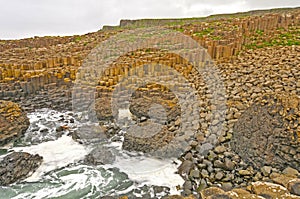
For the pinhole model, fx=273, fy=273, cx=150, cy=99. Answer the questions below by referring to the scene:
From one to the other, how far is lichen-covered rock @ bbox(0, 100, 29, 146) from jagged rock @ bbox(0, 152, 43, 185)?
60.5 inches

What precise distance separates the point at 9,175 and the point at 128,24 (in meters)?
26.3

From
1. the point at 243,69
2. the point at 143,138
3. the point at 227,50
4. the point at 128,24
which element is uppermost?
the point at 128,24

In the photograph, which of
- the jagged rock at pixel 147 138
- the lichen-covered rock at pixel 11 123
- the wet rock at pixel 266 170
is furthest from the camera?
the lichen-covered rock at pixel 11 123

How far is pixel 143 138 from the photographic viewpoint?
21.6 ft

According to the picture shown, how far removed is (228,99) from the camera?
6.81m

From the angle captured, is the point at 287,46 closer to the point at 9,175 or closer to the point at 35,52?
the point at 9,175

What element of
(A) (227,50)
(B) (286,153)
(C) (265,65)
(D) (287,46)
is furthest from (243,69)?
(B) (286,153)

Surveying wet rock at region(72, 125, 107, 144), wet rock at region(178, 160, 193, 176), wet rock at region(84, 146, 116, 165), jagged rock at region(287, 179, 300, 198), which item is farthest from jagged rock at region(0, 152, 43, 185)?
jagged rock at region(287, 179, 300, 198)

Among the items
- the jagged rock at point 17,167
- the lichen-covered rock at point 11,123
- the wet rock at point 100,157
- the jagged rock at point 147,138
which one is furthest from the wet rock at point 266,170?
the lichen-covered rock at point 11,123

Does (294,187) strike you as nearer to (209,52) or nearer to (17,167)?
(17,167)

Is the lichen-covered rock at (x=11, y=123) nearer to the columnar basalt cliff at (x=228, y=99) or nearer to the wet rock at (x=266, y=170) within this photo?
the columnar basalt cliff at (x=228, y=99)

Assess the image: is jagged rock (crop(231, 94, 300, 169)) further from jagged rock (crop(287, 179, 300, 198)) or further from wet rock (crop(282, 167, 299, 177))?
jagged rock (crop(287, 179, 300, 198))

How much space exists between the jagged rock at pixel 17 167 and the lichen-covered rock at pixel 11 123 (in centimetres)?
154

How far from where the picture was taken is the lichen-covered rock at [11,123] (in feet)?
24.3
